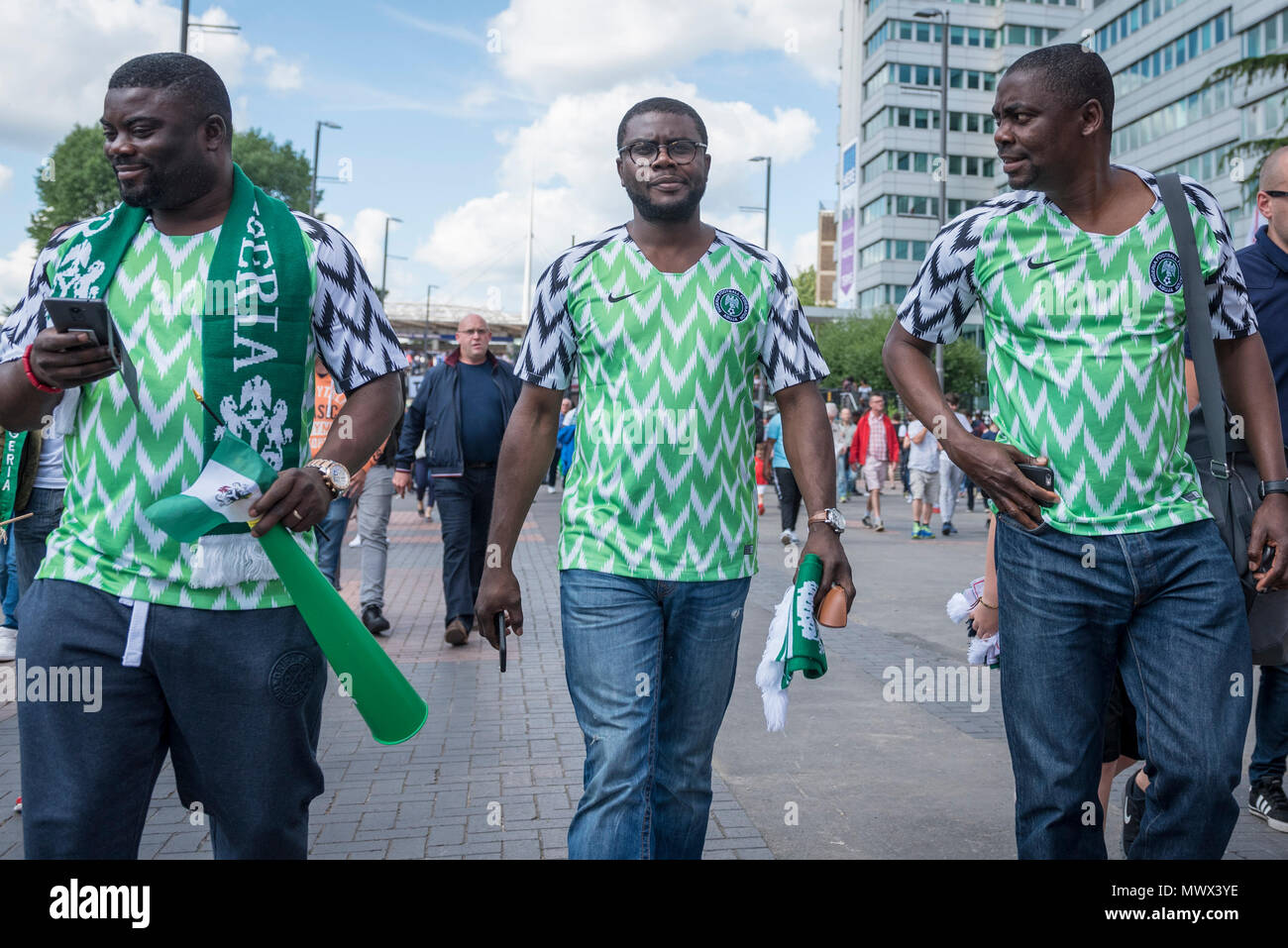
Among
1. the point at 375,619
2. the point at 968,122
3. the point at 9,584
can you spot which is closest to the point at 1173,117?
the point at 968,122

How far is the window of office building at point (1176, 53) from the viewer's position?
52.8 m

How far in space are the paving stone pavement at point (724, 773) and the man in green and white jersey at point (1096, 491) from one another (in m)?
1.45

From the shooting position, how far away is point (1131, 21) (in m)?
61.0

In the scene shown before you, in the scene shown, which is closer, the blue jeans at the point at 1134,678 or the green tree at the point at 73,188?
the blue jeans at the point at 1134,678

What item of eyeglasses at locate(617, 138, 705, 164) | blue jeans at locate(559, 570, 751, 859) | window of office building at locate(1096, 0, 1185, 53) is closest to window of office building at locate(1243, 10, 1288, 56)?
window of office building at locate(1096, 0, 1185, 53)

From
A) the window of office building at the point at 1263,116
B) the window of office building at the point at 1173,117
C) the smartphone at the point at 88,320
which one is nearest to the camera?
the smartphone at the point at 88,320

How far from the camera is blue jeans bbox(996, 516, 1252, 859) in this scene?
109 inches

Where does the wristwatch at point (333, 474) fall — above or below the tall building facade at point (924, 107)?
below

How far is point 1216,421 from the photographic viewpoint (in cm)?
306

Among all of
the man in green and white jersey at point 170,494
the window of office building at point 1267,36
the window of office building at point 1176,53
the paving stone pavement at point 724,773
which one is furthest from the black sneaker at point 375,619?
the window of office building at point 1176,53

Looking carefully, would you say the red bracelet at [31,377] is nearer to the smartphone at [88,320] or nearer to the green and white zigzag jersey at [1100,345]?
the smartphone at [88,320]

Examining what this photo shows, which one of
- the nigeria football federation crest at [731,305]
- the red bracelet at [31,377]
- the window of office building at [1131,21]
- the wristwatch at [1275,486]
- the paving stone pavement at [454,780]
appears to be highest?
the window of office building at [1131,21]

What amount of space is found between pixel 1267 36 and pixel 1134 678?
2069 inches
